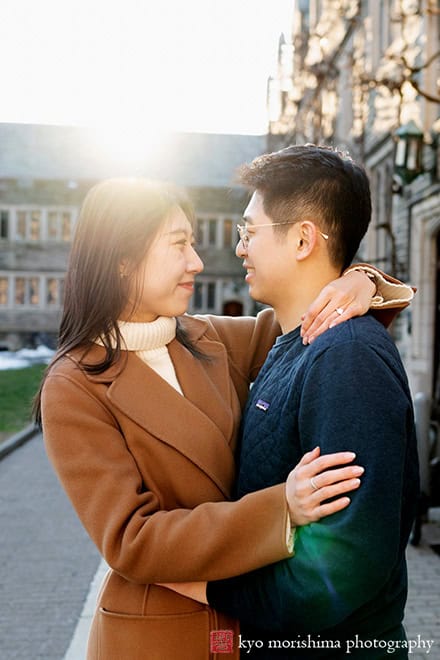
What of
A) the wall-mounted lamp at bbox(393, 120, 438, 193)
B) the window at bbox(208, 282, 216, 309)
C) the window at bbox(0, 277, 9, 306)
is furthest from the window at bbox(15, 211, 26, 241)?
the wall-mounted lamp at bbox(393, 120, 438, 193)

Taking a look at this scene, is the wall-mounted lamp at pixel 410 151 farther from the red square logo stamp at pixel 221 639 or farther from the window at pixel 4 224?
the window at pixel 4 224

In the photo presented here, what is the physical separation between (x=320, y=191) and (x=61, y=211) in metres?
39.0

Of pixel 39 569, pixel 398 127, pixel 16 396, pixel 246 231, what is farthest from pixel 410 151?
pixel 16 396

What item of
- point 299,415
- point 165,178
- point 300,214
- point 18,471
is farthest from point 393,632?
point 18,471

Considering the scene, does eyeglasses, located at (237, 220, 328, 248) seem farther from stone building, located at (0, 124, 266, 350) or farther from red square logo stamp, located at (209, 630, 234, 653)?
stone building, located at (0, 124, 266, 350)

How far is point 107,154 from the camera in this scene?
1654 inches

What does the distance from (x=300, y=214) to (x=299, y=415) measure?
582 mm

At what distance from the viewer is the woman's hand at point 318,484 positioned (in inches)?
57.5

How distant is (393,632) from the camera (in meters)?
1.72

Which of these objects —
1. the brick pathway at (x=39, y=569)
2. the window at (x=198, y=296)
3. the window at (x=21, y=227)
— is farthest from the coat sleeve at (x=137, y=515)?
the window at (x=21, y=227)

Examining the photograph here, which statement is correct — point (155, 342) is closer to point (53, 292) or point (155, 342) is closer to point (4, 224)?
point (53, 292)

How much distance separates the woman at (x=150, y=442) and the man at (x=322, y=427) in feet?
0.23

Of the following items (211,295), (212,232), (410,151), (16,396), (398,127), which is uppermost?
(212,232)

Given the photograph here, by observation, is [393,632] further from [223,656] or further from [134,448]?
[134,448]
